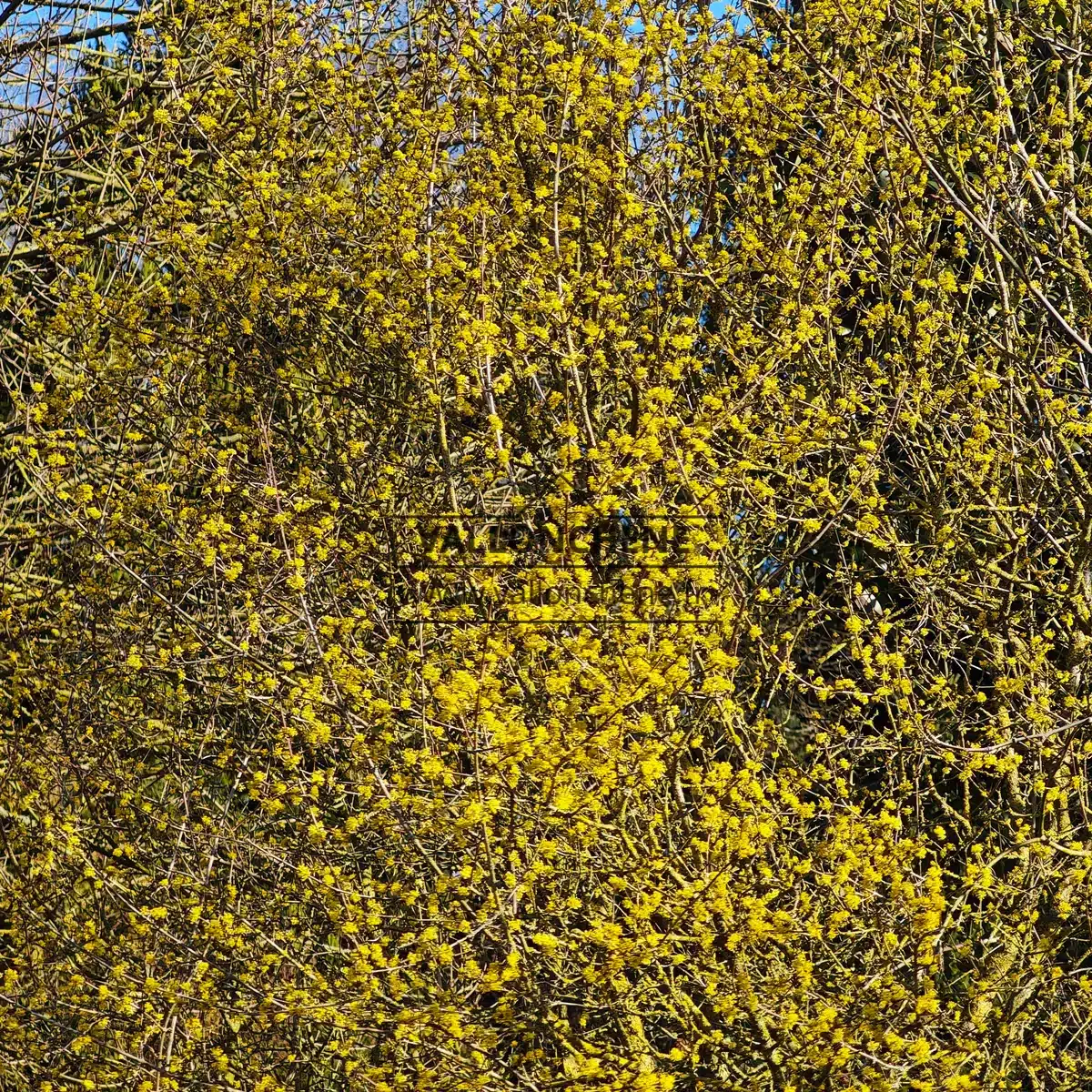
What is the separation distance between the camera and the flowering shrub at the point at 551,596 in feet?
15.0

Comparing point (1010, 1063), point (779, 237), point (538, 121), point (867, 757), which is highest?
point (538, 121)

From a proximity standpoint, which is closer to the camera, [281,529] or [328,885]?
[328,885]

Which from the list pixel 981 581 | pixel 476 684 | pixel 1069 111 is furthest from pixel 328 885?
pixel 1069 111

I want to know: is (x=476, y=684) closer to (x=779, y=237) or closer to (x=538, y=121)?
(x=538, y=121)

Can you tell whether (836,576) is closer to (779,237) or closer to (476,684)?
(779,237)

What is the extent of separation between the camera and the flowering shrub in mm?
4586

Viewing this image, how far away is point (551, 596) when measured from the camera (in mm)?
4906

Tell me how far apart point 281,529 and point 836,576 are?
230 cm

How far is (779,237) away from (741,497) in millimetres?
1334

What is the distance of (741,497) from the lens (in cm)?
558

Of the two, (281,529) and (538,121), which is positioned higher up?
(538,121)

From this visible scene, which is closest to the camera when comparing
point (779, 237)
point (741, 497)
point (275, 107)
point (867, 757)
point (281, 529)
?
point (281, 529)

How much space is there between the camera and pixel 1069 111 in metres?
6.80

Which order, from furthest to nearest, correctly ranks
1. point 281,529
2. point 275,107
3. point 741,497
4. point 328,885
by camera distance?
point 275,107 < point 741,497 < point 281,529 < point 328,885
